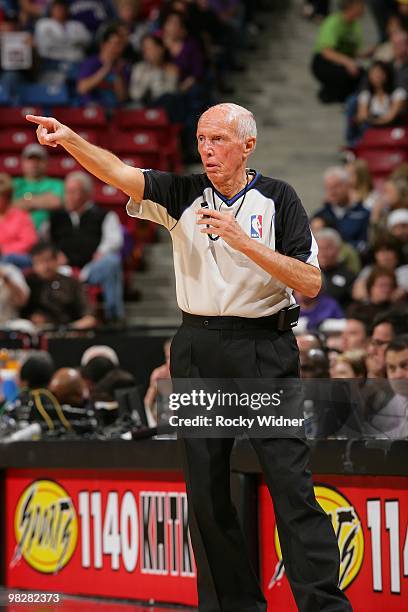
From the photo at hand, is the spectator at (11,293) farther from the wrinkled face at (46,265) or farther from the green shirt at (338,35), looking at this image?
the green shirt at (338,35)

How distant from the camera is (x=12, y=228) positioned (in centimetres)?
1041

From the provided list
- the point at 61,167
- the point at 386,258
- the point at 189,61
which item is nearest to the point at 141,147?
the point at 61,167

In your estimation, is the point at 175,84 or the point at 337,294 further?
the point at 175,84

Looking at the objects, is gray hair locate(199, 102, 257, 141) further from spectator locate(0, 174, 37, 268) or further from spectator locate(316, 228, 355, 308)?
spectator locate(0, 174, 37, 268)

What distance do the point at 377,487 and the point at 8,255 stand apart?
597 centimetres

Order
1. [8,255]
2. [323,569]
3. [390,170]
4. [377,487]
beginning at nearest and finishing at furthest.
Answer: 1. [323,569]
2. [377,487]
3. [8,255]
4. [390,170]

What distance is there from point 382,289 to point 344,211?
2.20m

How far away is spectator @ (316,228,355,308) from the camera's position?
9.04 metres

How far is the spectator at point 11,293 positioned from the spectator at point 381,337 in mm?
3492

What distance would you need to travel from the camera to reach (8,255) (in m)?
10.1

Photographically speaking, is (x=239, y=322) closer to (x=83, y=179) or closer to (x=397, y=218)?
(x=397, y=218)

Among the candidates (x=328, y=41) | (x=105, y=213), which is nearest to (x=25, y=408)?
(x=105, y=213)

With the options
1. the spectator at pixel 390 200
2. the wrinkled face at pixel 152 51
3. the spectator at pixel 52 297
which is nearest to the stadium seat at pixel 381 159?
the spectator at pixel 390 200

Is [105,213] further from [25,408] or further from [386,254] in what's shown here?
[25,408]
